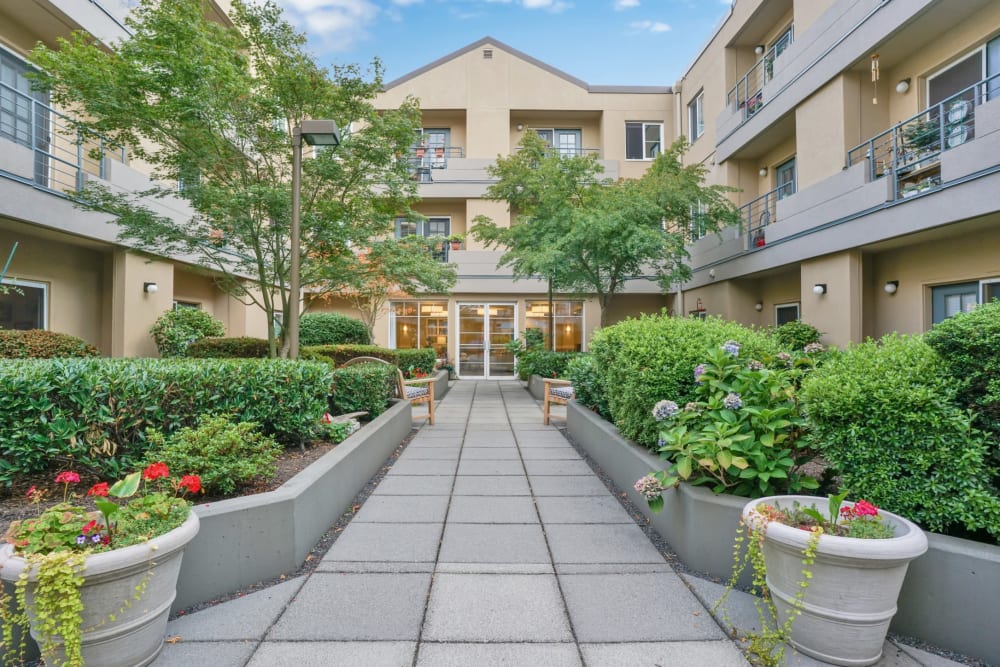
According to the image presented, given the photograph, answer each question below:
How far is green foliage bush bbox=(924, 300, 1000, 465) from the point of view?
2.25 meters

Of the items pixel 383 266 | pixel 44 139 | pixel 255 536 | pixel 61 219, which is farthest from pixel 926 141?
pixel 44 139

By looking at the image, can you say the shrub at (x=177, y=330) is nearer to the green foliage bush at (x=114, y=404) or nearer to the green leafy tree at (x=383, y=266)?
the green leafy tree at (x=383, y=266)

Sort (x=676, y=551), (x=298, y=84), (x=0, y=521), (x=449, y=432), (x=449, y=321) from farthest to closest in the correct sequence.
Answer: (x=449, y=321), (x=449, y=432), (x=298, y=84), (x=676, y=551), (x=0, y=521)

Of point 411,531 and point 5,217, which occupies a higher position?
point 5,217

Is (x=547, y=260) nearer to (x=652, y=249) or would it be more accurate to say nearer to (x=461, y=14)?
(x=652, y=249)

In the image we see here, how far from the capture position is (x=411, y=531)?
3498mm

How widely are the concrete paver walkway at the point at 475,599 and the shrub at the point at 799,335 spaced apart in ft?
19.4

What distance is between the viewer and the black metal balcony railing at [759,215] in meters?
10.2

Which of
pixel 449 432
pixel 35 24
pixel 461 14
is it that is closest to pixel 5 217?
pixel 35 24

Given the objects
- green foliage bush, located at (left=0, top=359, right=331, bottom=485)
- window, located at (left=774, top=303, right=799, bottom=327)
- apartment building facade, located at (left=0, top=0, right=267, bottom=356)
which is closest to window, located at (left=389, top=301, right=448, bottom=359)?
apartment building facade, located at (left=0, top=0, right=267, bottom=356)

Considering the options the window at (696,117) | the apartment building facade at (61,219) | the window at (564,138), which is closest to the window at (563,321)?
the window at (564,138)

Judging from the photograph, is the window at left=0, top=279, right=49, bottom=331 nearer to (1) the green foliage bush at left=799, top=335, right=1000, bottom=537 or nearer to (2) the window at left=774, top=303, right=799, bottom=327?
(1) the green foliage bush at left=799, top=335, right=1000, bottom=537

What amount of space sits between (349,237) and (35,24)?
596cm

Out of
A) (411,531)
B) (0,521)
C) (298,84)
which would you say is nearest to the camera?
(0,521)
